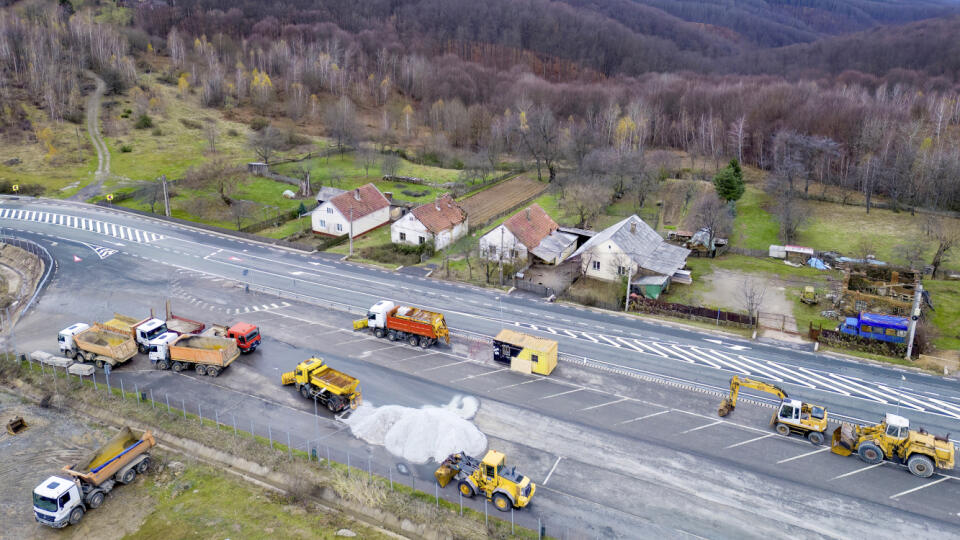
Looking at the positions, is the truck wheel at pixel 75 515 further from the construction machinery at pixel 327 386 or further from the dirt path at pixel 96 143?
the dirt path at pixel 96 143

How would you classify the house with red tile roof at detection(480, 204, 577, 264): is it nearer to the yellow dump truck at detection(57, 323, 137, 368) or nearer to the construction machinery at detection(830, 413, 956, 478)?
the yellow dump truck at detection(57, 323, 137, 368)

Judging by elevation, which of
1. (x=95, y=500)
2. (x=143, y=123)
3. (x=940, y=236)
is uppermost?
(x=143, y=123)

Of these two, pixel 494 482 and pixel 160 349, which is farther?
pixel 160 349

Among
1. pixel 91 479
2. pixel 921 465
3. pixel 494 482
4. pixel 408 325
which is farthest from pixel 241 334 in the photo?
pixel 921 465

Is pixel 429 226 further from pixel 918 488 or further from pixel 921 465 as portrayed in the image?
pixel 918 488

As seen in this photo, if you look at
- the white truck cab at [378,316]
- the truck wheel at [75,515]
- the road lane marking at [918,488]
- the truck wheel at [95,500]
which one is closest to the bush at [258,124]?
the white truck cab at [378,316]

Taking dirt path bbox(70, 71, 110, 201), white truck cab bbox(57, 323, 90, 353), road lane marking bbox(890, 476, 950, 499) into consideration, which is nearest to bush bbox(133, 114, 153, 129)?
dirt path bbox(70, 71, 110, 201)
